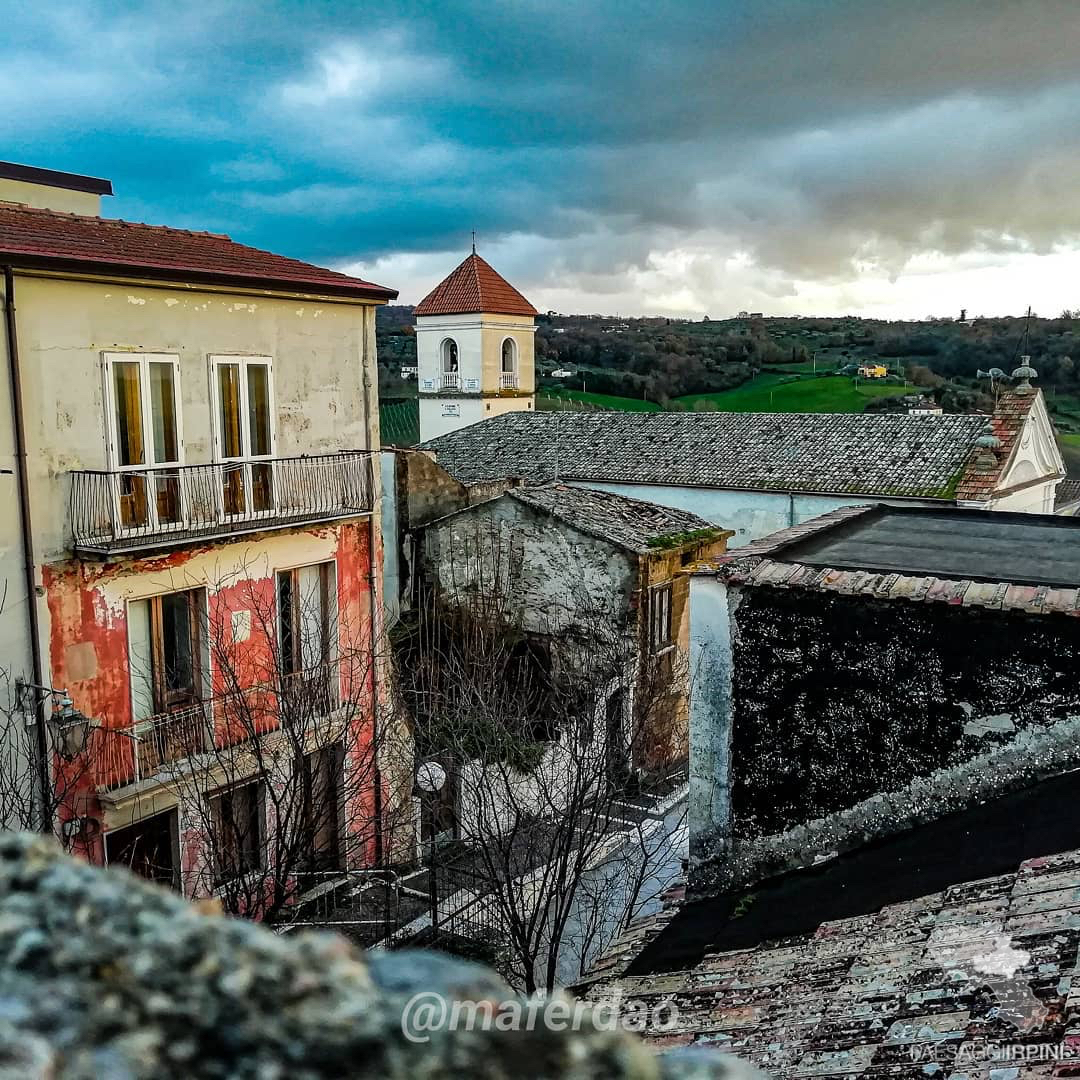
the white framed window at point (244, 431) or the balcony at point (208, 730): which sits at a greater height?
the white framed window at point (244, 431)

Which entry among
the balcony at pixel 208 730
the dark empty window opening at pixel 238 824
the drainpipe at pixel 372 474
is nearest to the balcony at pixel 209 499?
the drainpipe at pixel 372 474

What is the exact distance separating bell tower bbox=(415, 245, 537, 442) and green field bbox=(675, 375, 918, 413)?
12989 mm

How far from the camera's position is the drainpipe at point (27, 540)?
34.8ft

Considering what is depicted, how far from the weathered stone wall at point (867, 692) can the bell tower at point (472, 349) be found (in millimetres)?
32157

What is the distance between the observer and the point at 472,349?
40.2m

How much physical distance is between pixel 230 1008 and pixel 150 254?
12693 millimetres

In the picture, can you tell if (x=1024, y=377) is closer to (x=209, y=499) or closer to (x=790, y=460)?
(x=790, y=460)

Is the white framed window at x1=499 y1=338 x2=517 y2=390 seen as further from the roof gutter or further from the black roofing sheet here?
the black roofing sheet

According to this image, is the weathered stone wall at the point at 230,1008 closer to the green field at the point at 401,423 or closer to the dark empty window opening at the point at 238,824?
the dark empty window opening at the point at 238,824

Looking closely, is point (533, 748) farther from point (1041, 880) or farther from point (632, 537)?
point (1041, 880)

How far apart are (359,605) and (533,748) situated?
3.73m

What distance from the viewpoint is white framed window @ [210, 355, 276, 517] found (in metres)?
13.0

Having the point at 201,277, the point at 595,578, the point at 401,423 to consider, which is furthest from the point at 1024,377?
the point at 401,423

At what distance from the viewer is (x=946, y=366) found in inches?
2645
